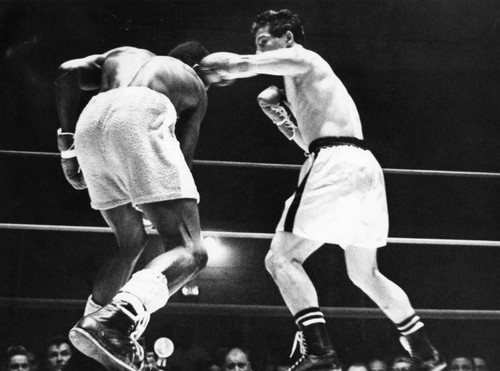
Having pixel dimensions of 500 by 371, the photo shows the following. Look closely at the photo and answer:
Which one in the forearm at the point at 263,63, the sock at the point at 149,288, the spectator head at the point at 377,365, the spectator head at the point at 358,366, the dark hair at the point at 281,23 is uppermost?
the dark hair at the point at 281,23

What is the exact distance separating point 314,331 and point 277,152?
1387mm

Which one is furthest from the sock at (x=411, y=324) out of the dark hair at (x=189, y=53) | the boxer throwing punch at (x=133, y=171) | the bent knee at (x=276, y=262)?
the dark hair at (x=189, y=53)

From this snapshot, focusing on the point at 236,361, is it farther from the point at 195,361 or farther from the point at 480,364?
the point at 480,364

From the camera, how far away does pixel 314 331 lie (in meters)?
2.03

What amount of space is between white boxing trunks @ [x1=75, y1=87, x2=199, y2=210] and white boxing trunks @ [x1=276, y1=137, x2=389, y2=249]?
48 centimetres

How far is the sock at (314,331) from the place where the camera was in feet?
6.59

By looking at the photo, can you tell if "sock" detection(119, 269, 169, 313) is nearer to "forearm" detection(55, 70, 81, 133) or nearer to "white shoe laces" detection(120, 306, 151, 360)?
"white shoe laces" detection(120, 306, 151, 360)

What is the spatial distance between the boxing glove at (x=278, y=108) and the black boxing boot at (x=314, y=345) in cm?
67

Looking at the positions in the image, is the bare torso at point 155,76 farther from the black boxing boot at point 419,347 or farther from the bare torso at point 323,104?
the black boxing boot at point 419,347

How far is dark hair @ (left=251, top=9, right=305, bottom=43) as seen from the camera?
2.39 metres

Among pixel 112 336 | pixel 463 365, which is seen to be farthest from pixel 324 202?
pixel 463 365

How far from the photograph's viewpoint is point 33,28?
8.48 feet

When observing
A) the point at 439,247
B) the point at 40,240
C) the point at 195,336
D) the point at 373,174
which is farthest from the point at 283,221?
the point at 439,247

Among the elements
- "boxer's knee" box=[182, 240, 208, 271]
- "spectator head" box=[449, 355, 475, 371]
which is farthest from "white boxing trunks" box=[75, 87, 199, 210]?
"spectator head" box=[449, 355, 475, 371]
